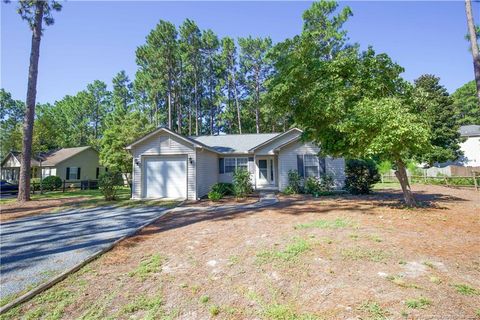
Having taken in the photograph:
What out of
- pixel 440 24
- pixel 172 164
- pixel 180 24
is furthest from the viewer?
pixel 180 24

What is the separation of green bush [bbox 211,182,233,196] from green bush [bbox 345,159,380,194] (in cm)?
734

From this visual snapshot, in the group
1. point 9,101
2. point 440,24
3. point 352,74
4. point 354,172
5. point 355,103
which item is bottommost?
point 354,172

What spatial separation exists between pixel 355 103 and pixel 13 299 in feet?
34.9

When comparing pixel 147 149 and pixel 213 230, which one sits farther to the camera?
pixel 147 149

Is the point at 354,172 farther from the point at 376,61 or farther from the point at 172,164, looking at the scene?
the point at 172,164

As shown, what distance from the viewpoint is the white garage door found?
14.0 metres

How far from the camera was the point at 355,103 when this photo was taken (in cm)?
943

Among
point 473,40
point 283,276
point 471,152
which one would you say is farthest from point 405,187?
point 471,152

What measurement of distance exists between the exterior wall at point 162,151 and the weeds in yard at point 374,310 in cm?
1149

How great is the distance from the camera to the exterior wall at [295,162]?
1536 centimetres

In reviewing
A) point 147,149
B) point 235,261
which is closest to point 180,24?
point 147,149

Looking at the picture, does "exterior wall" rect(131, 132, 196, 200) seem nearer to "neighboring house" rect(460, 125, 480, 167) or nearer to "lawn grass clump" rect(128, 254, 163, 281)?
"lawn grass clump" rect(128, 254, 163, 281)

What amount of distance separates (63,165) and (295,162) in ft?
84.6

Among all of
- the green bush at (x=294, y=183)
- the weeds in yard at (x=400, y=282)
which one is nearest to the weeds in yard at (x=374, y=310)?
the weeds in yard at (x=400, y=282)
